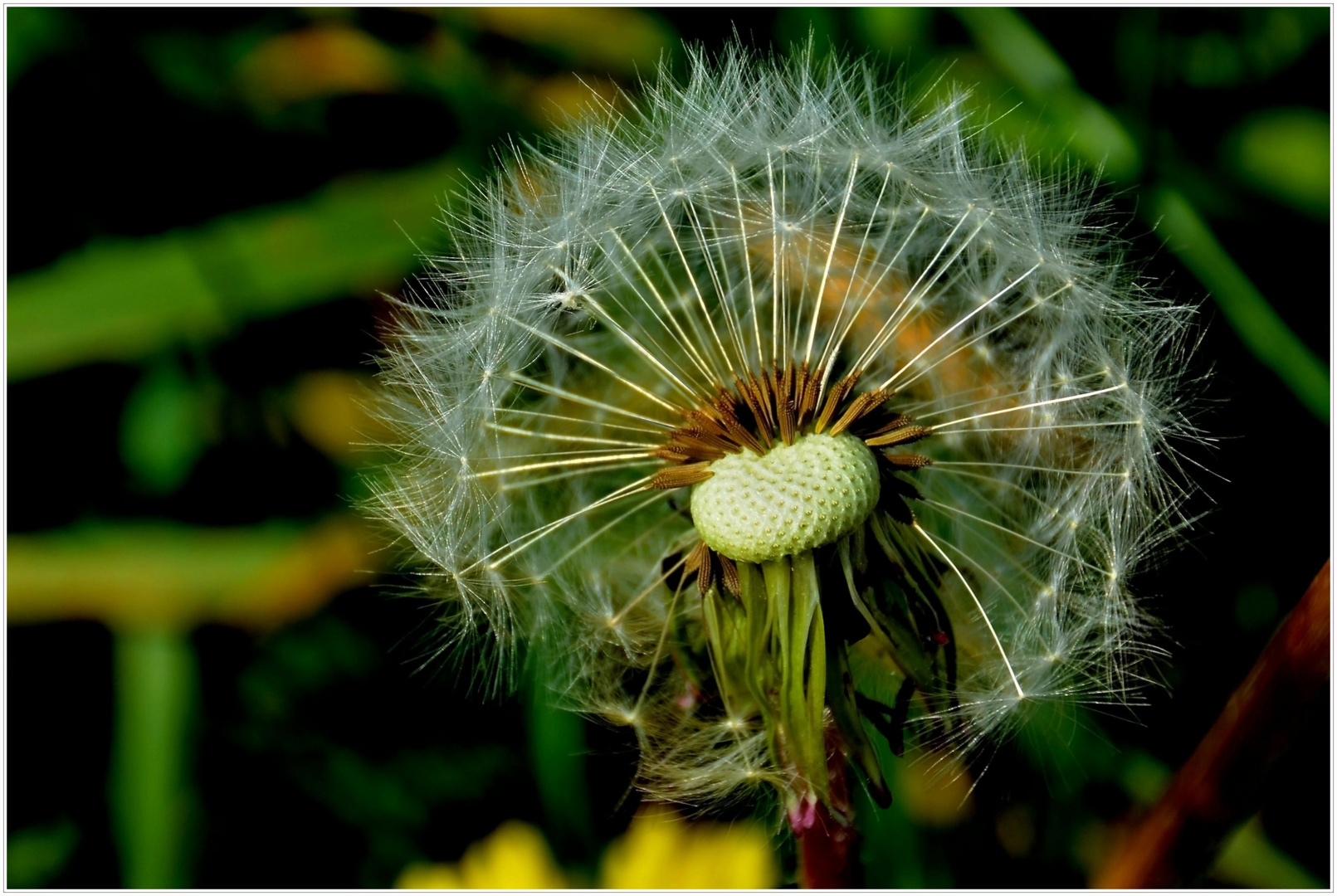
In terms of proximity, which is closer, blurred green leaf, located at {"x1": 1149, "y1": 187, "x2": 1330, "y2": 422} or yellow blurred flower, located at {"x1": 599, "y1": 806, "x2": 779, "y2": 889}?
yellow blurred flower, located at {"x1": 599, "y1": 806, "x2": 779, "y2": 889}

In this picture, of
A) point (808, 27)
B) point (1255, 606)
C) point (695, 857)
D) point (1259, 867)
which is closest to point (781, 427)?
point (695, 857)

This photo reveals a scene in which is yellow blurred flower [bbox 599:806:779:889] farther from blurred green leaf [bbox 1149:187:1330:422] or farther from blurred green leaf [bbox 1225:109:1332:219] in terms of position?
blurred green leaf [bbox 1225:109:1332:219]

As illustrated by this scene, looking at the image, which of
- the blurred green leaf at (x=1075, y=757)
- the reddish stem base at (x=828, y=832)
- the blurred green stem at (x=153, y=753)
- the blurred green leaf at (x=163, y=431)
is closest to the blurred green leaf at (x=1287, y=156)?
the blurred green leaf at (x=1075, y=757)

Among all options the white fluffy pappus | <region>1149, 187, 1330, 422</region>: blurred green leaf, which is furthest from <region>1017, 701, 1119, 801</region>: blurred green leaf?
<region>1149, 187, 1330, 422</region>: blurred green leaf

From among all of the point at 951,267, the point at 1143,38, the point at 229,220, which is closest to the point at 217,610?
the point at 229,220

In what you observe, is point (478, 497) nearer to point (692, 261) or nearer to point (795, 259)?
point (692, 261)

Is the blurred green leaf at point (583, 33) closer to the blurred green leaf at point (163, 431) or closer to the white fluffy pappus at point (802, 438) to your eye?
the white fluffy pappus at point (802, 438)

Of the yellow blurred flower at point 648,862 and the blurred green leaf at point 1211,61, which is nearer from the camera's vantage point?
the yellow blurred flower at point 648,862

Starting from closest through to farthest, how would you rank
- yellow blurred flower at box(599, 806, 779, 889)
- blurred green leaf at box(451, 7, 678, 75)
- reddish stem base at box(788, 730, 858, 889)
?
reddish stem base at box(788, 730, 858, 889)
yellow blurred flower at box(599, 806, 779, 889)
blurred green leaf at box(451, 7, 678, 75)
